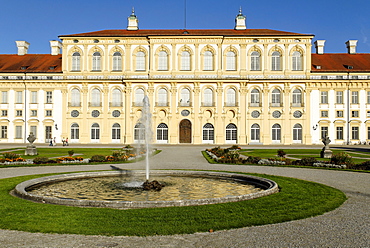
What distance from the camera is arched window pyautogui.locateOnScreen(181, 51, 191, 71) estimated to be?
4953 cm

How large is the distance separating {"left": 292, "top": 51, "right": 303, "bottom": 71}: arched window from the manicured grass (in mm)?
41713

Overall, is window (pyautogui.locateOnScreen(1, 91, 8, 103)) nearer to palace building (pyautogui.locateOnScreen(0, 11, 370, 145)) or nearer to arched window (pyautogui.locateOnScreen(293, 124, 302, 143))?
palace building (pyautogui.locateOnScreen(0, 11, 370, 145))

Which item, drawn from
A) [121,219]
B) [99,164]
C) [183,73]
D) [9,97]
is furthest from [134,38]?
[121,219]

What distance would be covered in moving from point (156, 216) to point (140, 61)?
43561 millimetres

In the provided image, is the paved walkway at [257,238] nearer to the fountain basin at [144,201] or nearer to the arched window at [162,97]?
the fountain basin at [144,201]

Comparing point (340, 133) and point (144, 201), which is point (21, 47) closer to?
point (340, 133)

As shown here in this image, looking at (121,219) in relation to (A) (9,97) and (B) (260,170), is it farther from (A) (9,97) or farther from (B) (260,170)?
(A) (9,97)

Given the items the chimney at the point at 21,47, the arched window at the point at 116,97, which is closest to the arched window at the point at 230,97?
the arched window at the point at 116,97

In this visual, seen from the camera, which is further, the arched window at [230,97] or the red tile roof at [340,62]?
the red tile roof at [340,62]

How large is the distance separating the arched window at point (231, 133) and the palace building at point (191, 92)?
0.14 metres

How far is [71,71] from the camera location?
164 feet

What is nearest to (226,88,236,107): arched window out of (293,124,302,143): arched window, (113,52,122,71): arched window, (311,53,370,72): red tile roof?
(293,124,302,143): arched window

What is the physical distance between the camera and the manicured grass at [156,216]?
285 inches

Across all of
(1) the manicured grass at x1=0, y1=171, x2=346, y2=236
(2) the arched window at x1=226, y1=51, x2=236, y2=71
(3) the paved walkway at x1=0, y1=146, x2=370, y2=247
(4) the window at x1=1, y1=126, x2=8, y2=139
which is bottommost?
(3) the paved walkway at x1=0, y1=146, x2=370, y2=247
